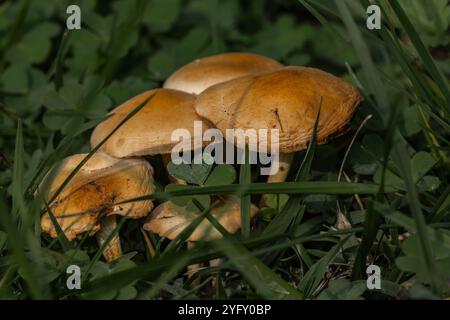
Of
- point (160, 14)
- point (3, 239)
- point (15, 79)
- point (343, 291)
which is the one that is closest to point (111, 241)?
point (3, 239)

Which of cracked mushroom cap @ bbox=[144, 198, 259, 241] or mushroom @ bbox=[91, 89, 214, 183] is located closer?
cracked mushroom cap @ bbox=[144, 198, 259, 241]

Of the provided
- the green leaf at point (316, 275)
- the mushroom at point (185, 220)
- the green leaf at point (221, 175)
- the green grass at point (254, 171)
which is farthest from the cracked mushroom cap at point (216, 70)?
the green leaf at point (316, 275)

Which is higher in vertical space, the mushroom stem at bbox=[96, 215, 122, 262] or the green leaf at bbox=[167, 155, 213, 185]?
the green leaf at bbox=[167, 155, 213, 185]

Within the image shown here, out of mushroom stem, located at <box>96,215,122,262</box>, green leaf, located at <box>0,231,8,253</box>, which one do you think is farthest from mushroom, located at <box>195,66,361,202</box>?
green leaf, located at <box>0,231,8,253</box>

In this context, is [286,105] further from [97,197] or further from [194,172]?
[97,197]

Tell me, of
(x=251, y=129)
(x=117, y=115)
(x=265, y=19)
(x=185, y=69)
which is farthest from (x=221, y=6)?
(x=251, y=129)

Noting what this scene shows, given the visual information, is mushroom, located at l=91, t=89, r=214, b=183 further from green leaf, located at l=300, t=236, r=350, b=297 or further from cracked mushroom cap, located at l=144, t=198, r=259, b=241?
green leaf, located at l=300, t=236, r=350, b=297

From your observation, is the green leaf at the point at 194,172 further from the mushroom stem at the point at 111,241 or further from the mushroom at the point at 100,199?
the mushroom stem at the point at 111,241
